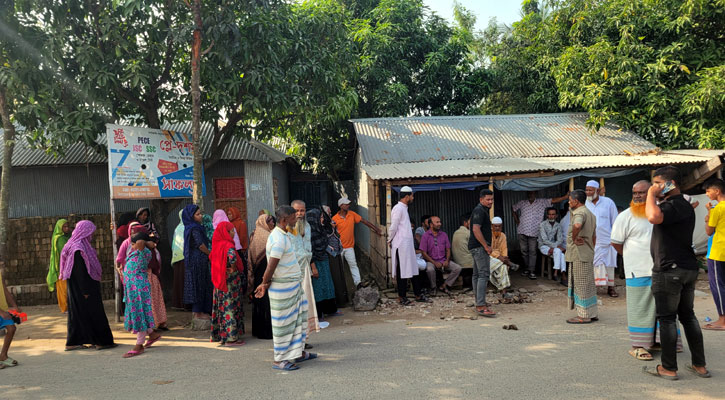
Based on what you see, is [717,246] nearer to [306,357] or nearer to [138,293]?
[306,357]

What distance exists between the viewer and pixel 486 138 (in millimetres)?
11094

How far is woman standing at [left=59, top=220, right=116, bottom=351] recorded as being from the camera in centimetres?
545

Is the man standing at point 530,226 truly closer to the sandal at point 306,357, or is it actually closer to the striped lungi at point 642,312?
the striped lungi at point 642,312

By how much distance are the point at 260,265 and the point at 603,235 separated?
Answer: 5619 mm

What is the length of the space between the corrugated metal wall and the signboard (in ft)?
9.45

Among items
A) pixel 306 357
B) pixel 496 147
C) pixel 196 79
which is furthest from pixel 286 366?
pixel 496 147

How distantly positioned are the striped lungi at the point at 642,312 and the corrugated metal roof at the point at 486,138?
615cm

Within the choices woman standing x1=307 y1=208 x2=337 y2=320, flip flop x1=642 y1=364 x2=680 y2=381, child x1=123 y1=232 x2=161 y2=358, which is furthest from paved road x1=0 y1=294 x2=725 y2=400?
woman standing x1=307 y1=208 x2=337 y2=320

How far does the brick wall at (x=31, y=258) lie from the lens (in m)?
8.45

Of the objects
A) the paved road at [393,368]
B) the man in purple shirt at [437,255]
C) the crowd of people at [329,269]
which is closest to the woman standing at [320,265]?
the crowd of people at [329,269]

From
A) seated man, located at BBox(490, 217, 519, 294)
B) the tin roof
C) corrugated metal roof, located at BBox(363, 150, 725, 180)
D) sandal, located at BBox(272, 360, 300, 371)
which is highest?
the tin roof

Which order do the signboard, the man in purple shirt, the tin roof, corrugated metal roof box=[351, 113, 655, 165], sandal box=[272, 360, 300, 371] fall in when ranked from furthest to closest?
corrugated metal roof box=[351, 113, 655, 165], the tin roof, the man in purple shirt, the signboard, sandal box=[272, 360, 300, 371]

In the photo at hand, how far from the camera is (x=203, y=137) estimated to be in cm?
1084

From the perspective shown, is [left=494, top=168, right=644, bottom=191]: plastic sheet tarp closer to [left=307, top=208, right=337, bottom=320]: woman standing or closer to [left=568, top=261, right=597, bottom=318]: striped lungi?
[left=568, top=261, right=597, bottom=318]: striped lungi
